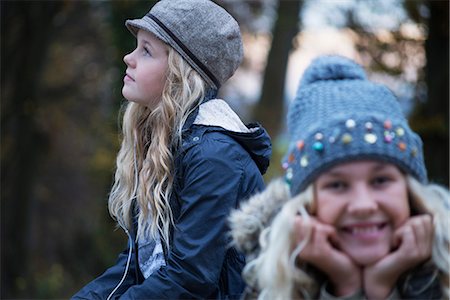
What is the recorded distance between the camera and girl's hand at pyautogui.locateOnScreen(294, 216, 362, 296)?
2.42 metres

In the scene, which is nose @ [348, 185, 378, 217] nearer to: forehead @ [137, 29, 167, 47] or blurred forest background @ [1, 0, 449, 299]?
forehead @ [137, 29, 167, 47]

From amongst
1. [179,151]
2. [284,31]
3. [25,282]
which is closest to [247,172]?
[179,151]

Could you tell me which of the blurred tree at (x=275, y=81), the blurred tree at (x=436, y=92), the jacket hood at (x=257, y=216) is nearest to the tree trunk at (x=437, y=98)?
the blurred tree at (x=436, y=92)

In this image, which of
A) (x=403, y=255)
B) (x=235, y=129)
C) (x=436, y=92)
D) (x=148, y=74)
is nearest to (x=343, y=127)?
(x=403, y=255)

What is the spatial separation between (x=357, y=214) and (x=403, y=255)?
18cm

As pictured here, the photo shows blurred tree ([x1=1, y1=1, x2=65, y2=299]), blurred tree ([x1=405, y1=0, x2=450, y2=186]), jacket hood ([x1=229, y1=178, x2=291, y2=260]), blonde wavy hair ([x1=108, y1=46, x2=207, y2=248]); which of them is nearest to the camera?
jacket hood ([x1=229, y1=178, x2=291, y2=260])

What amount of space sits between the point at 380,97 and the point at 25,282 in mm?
11187

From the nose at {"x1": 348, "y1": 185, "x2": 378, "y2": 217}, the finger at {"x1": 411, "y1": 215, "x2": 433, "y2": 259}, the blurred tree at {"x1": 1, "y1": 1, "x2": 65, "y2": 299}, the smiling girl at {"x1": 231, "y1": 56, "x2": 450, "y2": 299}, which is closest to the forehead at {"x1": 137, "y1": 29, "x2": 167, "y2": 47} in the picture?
the smiling girl at {"x1": 231, "y1": 56, "x2": 450, "y2": 299}

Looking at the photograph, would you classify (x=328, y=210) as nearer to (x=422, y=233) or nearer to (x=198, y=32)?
(x=422, y=233)

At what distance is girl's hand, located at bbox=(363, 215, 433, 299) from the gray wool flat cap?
4.26 ft

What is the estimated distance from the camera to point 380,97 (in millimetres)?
2537

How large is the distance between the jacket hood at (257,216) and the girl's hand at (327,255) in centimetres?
20

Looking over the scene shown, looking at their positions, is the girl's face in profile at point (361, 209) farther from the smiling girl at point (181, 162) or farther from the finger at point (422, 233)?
the smiling girl at point (181, 162)

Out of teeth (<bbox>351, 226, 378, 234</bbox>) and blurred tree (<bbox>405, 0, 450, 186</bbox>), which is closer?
teeth (<bbox>351, 226, 378, 234</bbox>)
